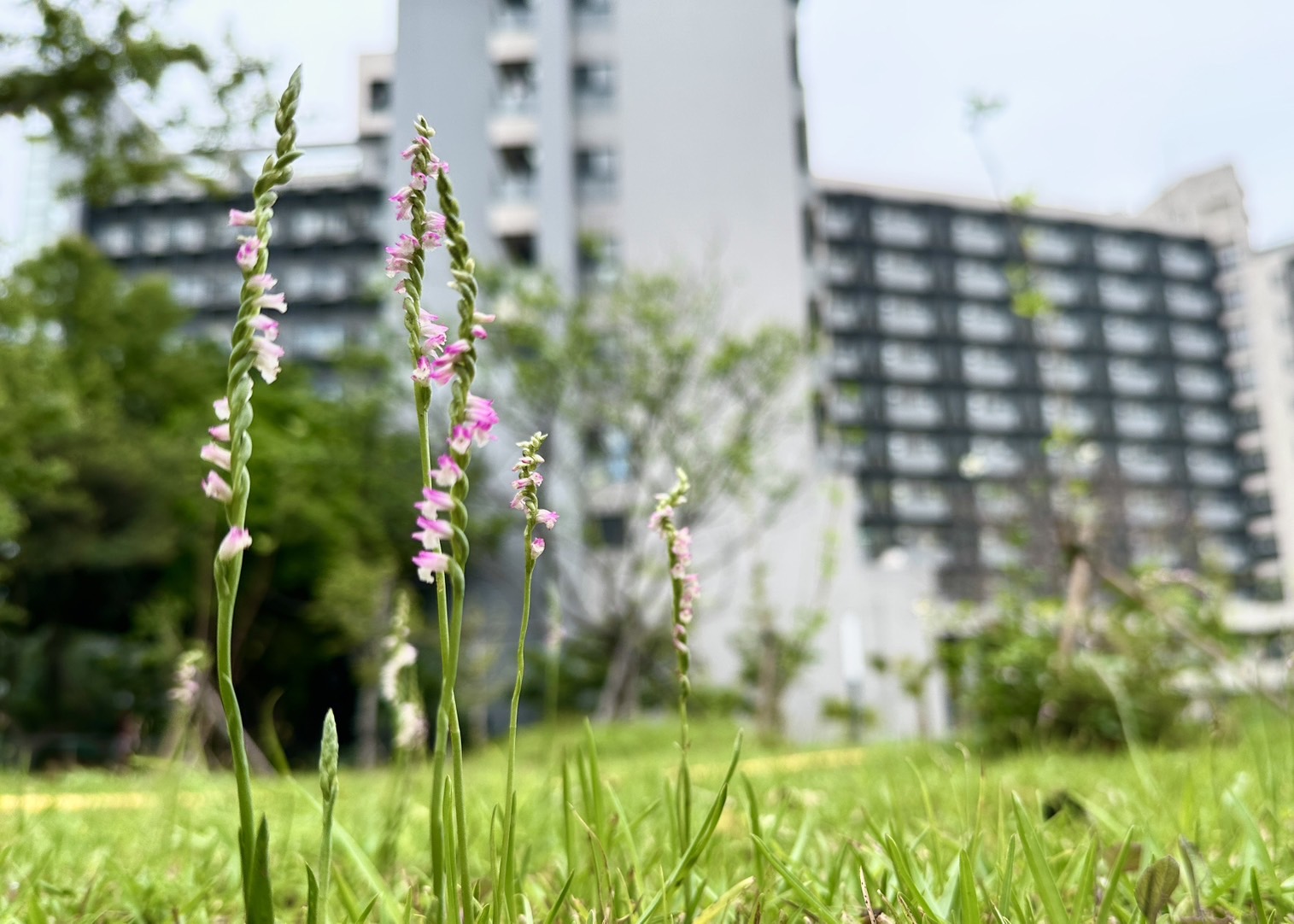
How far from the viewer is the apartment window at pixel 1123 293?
189 ft

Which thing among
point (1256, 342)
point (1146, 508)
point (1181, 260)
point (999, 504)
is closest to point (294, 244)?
point (999, 504)

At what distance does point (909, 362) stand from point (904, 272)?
5.13 metres

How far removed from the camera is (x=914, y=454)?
167 feet

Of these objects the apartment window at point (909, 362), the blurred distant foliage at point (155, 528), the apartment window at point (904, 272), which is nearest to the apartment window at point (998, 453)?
the apartment window at point (909, 362)

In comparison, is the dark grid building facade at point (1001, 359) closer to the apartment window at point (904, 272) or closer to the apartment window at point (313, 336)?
the apartment window at point (904, 272)

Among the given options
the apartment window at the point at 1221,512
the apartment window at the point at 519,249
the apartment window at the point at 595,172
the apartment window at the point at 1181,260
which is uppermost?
the apartment window at the point at 1181,260

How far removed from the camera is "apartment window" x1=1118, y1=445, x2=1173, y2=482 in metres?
54.3

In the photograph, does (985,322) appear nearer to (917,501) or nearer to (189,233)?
(917,501)

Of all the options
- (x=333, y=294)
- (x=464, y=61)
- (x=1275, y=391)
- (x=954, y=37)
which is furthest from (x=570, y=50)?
(x=1275, y=391)

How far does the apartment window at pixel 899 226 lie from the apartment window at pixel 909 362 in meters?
5.64

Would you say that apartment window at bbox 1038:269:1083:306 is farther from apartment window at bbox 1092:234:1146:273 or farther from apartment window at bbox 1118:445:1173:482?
apartment window at bbox 1118:445:1173:482

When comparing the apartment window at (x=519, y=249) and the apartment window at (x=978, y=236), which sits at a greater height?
the apartment window at (x=978, y=236)

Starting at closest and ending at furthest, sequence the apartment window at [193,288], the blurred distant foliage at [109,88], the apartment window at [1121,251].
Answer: the blurred distant foliage at [109,88] → the apartment window at [193,288] → the apartment window at [1121,251]

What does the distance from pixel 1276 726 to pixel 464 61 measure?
24.6m
